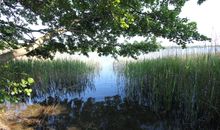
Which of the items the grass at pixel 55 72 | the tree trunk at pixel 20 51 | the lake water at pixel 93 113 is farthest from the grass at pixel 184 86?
the grass at pixel 55 72

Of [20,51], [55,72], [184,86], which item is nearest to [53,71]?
[55,72]

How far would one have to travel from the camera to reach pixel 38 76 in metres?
10.7

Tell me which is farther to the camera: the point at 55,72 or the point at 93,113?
the point at 55,72

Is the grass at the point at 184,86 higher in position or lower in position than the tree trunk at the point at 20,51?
lower

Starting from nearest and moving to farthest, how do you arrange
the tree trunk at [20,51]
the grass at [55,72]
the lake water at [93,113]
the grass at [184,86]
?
the tree trunk at [20,51] → the grass at [184,86] → the lake water at [93,113] → the grass at [55,72]

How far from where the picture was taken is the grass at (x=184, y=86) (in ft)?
19.5

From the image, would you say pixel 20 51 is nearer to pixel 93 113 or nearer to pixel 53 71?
pixel 93 113

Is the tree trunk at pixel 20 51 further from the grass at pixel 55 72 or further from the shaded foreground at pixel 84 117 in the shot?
the grass at pixel 55 72

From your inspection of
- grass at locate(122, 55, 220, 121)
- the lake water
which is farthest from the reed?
grass at locate(122, 55, 220, 121)

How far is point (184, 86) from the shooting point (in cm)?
662

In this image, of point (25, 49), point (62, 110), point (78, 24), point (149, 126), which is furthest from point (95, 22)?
point (62, 110)

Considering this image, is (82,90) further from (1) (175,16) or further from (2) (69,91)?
(1) (175,16)

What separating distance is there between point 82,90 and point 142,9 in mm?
7000

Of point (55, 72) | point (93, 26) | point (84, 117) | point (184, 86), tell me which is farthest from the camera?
point (55, 72)
